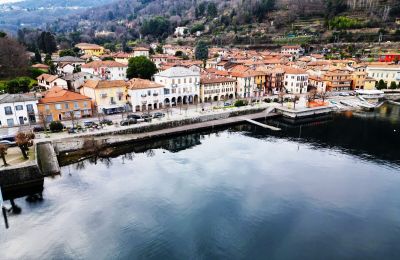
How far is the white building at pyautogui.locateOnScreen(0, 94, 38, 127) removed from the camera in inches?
1521

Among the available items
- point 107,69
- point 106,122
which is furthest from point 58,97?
point 107,69

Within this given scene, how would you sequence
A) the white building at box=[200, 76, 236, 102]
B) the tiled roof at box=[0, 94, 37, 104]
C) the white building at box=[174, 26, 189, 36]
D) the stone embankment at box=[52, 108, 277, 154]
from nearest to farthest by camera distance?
1. the stone embankment at box=[52, 108, 277, 154]
2. the tiled roof at box=[0, 94, 37, 104]
3. the white building at box=[200, 76, 236, 102]
4. the white building at box=[174, 26, 189, 36]

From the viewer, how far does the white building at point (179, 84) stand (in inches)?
2068

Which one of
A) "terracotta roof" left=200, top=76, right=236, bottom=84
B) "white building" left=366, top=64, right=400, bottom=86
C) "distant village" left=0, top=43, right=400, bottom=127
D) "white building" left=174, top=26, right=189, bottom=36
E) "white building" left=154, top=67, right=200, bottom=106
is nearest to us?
"distant village" left=0, top=43, right=400, bottom=127

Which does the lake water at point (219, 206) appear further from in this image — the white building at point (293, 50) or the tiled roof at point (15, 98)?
the white building at point (293, 50)

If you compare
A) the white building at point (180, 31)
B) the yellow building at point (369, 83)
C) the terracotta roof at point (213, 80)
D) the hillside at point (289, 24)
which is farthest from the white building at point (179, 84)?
the white building at point (180, 31)

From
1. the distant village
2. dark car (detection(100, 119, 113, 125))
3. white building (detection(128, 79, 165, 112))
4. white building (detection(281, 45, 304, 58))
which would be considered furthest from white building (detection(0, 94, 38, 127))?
white building (detection(281, 45, 304, 58))

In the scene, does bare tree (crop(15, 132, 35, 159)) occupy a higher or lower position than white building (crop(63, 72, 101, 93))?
lower

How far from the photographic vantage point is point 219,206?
24.8 metres

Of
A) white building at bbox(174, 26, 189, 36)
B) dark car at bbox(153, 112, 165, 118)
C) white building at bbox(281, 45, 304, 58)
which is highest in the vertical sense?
white building at bbox(174, 26, 189, 36)

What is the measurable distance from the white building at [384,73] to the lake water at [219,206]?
44.4 meters

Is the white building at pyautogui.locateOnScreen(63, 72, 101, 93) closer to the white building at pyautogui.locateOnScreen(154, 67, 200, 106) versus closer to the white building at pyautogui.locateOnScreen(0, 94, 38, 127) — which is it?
the white building at pyautogui.locateOnScreen(0, 94, 38, 127)

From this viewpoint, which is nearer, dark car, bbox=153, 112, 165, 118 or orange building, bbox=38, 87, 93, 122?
orange building, bbox=38, 87, 93, 122

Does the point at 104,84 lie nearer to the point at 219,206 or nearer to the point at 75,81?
the point at 75,81
